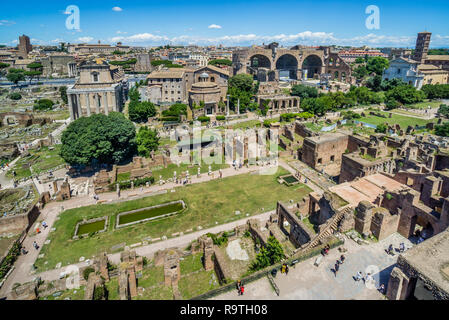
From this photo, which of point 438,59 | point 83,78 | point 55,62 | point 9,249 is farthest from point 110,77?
point 438,59

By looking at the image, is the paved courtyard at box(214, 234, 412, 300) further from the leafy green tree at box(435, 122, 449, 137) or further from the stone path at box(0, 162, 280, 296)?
the leafy green tree at box(435, 122, 449, 137)

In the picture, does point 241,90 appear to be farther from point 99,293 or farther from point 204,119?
point 99,293

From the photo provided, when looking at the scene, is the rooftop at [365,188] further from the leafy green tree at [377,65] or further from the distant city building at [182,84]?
the leafy green tree at [377,65]

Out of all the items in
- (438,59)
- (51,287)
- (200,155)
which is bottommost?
(51,287)

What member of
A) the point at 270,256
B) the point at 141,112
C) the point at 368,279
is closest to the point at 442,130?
the point at 368,279

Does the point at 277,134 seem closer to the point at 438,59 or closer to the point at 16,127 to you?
the point at 16,127

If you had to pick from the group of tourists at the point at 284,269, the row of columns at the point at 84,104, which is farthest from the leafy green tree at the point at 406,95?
the row of columns at the point at 84,104
